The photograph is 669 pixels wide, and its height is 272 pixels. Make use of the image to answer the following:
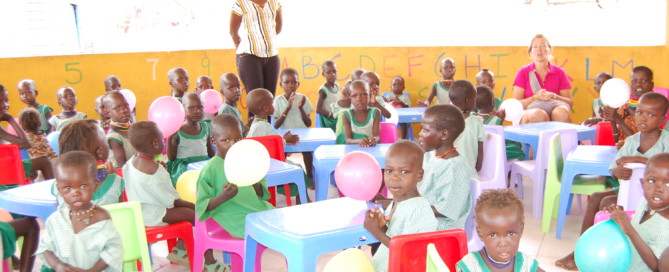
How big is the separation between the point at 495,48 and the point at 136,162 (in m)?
4.59

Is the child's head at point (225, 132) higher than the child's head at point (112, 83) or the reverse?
the reverse

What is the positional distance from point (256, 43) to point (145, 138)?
2266 mm

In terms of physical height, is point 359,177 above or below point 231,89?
below

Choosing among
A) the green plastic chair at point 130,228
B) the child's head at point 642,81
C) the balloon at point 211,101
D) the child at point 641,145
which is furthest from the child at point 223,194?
the child's head at point 642,81

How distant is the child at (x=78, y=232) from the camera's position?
2008 millimetres

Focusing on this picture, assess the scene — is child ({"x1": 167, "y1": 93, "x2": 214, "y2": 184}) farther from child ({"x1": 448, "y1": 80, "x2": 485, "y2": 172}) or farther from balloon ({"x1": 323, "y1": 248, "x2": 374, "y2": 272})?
balloon ({"x1": 323, "y1": 248, "x2": 374, "y2": 272})

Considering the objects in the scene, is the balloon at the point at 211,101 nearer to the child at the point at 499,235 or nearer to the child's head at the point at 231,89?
the child's head at the point at 231,89

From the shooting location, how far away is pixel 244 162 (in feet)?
7.91

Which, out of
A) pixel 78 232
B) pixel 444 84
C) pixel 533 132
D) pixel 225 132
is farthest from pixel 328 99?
pixel 78 232

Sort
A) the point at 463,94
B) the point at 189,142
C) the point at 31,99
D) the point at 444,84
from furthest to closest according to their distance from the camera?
the point at 444,84 → the point at 31,99 → the point at 189,142 → the point at 463,94

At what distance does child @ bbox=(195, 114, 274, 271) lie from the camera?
258 centimetres

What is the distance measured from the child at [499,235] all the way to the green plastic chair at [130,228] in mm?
1159

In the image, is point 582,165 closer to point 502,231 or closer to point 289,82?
point 502,231

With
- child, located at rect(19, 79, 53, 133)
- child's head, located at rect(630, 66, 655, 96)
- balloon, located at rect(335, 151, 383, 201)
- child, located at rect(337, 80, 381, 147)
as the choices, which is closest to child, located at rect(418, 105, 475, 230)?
balloon, located at rect(335, 151, 383, 201)
